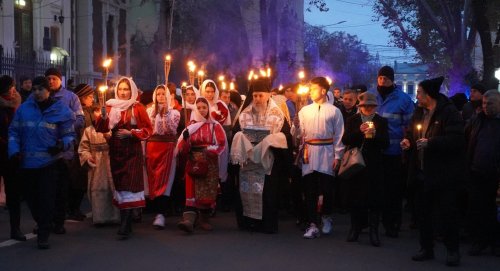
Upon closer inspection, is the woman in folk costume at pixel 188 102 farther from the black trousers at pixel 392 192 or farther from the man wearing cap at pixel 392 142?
the black trousers at pixel 392 192

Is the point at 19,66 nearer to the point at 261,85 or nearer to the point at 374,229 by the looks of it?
the point at 261,85

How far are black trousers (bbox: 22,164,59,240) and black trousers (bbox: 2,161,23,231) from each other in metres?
0.42

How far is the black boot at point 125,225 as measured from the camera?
30.1ft

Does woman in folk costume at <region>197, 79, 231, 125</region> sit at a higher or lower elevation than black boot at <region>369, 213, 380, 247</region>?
higher

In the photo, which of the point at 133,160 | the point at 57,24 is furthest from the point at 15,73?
the point at 57,24

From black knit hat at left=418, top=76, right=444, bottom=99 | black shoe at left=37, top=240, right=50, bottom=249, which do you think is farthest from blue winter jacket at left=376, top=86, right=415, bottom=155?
black shoe at left=37, top=240, right=50, bottom=249

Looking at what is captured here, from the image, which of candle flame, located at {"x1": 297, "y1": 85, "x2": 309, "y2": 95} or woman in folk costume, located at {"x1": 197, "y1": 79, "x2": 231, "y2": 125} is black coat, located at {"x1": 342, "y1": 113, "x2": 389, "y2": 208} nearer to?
candle flame, located at {"x1": 297, "y1": 85, "x2": 309, "y2": 95}

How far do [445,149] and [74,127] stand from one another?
5.02 metres

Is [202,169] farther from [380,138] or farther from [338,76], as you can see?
[338,76]

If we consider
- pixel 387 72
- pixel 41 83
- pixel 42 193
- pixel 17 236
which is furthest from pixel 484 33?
pixel 17 236

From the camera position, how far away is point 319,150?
962 cm

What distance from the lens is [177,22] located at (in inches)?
1535

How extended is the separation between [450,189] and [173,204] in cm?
500

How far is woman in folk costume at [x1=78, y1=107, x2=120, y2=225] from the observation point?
33.6 ft
